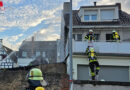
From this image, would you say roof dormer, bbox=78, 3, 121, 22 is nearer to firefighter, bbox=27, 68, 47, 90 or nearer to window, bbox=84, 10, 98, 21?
window, bbox=84, 10, 98, 21

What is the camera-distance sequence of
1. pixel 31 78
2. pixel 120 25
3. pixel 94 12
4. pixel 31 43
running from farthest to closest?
1. pixel 31 43
2. pixel 94 12
3. pixel 120 25
4. pixel 31 78

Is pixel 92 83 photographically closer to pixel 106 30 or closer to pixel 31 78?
pixel 31 78

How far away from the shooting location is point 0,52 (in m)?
30.8

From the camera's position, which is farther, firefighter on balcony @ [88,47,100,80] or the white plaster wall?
the white plaster wall

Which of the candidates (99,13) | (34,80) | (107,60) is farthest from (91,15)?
(34,80)

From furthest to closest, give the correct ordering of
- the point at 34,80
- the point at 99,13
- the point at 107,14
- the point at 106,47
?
1. the point at 107,14
2. the point at 99,13
3. the point at 106,47
4. the point at 34,80

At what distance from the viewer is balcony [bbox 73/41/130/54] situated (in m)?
13.3

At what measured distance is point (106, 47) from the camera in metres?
13.4

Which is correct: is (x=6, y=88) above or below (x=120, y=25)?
below

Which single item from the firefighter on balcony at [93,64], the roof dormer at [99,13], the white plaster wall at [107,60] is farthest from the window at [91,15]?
the firefighter on balcony at [93,64]

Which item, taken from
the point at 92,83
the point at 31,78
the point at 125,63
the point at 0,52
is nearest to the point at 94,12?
the point at 125,63

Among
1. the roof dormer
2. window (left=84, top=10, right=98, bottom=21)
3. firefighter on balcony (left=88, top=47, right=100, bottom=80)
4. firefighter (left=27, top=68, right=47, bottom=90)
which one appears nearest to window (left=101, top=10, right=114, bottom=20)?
the roof dormer

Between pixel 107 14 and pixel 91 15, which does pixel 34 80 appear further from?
pixel 107 14

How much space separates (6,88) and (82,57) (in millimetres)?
5838
